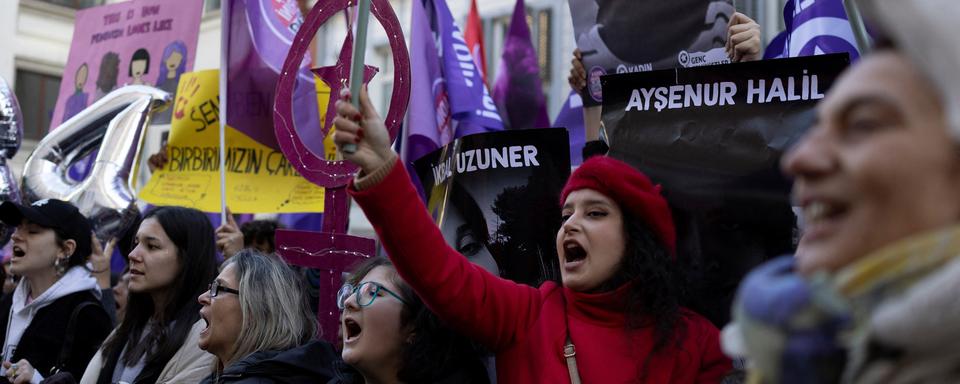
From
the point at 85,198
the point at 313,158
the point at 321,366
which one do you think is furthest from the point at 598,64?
the point at 85,198

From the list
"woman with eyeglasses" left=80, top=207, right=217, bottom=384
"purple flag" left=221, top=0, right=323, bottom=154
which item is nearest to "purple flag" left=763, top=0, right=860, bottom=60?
"purple flag" left=221, top=0, right=323, bottom=154

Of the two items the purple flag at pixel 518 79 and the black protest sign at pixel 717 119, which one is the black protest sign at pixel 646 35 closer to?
the black protest sign at pixel 717 119

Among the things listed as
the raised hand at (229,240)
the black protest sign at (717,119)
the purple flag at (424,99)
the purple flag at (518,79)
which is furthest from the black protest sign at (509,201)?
the purple flag at (518,79)

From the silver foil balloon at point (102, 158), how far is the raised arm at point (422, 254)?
3.01 meters

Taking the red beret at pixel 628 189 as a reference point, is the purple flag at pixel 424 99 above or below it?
above

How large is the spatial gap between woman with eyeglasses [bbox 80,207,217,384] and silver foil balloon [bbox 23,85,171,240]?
1.03 m

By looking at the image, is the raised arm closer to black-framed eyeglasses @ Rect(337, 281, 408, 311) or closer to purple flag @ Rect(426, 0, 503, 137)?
black-framed eyeglasses @ Rect(337, 281, 408, 311)

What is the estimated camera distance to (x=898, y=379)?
3.52 feet

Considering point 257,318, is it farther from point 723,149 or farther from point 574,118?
point 574,118

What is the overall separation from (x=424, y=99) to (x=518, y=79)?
5.51ft

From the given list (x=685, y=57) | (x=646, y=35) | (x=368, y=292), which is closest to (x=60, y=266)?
(x=368, y=292)

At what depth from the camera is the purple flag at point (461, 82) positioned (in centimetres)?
521

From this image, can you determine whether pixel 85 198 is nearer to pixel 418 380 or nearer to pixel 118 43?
pixel 118 43

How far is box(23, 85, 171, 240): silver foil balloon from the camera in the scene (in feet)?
16.1
